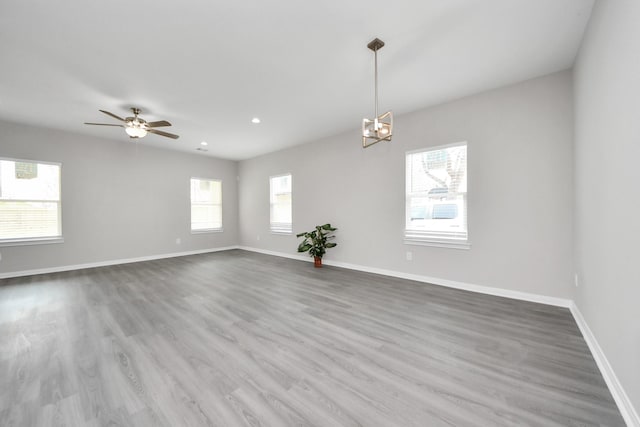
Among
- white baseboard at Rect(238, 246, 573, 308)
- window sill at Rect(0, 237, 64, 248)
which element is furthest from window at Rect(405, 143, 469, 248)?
window sill at Rect(0, 237, 64, 248)

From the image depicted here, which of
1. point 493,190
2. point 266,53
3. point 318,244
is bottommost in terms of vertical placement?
point 318,244

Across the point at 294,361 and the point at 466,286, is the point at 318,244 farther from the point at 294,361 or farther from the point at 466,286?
the point at 294,361

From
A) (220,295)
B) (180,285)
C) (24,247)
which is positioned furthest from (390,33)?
(24,247)

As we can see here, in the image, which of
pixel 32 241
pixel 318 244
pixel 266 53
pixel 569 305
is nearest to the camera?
pixel 266 53

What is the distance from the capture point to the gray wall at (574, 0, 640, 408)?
1.35 metres

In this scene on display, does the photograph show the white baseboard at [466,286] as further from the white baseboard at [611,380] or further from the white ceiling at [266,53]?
the white ceiling at [266,53]

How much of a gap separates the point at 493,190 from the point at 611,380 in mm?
2322

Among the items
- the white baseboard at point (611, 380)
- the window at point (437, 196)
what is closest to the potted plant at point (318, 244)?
the window at point (437, 196)

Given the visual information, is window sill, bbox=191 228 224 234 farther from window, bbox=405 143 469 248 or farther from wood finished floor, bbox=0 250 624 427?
window, bbox=405 143 469 248

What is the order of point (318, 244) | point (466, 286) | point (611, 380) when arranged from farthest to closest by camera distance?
point (318, 244) → point (466, 286) → point (611, 380)

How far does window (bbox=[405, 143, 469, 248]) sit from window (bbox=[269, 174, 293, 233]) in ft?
10.5

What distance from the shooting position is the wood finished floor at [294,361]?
57.0 inches

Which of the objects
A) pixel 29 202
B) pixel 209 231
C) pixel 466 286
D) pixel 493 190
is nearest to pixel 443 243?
pixel 466 286

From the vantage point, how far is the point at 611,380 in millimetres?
1615
